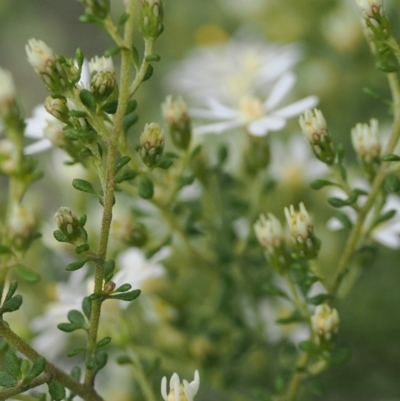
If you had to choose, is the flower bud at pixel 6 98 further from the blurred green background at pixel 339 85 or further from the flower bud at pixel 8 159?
the blurred green background at pixel 339 85

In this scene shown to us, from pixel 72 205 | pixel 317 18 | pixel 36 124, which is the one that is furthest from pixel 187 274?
pixel 317 18

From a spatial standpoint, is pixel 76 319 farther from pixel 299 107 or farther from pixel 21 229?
pixel 299 107

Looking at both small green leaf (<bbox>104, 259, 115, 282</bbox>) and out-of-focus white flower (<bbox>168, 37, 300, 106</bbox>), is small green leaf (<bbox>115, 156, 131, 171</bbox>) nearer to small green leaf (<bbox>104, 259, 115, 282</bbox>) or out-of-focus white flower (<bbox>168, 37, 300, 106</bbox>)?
small green leaf (<bbox>104, 259, 115, 282</bbox>)

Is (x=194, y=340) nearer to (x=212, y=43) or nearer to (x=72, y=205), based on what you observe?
(x=72, y=205)

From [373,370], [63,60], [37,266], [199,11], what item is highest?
[63,60]

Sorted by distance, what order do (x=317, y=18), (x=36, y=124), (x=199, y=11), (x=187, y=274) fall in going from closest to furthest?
(x=36, y=124)
(x=187, y=274)
(x=317, y=18)
(x=199, y=11)
